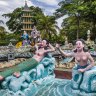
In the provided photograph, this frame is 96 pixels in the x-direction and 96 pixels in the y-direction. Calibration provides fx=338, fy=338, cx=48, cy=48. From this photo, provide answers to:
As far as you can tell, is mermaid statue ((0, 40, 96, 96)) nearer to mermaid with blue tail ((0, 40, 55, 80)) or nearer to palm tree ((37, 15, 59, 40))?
mermaid with blue tail ((0, 40, 55, 80))

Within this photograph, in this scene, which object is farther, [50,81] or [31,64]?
[50,81]

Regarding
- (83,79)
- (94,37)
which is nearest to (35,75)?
(83,79)

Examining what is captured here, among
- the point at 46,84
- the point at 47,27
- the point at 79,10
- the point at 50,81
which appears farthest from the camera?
the point at 47,27

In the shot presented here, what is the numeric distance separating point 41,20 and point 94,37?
33.7 ft

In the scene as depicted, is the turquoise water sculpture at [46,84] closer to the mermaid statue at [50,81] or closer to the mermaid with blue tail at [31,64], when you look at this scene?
the mermaid statue at [50,81]

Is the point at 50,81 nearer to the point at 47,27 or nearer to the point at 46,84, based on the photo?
the point at 46,84

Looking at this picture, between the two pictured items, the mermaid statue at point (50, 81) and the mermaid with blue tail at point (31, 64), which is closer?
the mermaid statue at point (50, 81)

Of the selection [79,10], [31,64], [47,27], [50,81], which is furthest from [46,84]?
[47,27]

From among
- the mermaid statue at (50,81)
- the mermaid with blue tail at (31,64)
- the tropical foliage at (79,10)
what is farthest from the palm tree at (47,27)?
the mermaid statue at (50,81)

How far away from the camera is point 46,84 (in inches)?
390

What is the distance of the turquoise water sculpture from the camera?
8.46 metres

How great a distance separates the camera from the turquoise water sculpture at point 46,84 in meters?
8.46

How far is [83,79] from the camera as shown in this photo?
848 centimetres

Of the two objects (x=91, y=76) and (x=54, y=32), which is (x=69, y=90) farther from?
(x=54, y=32)
